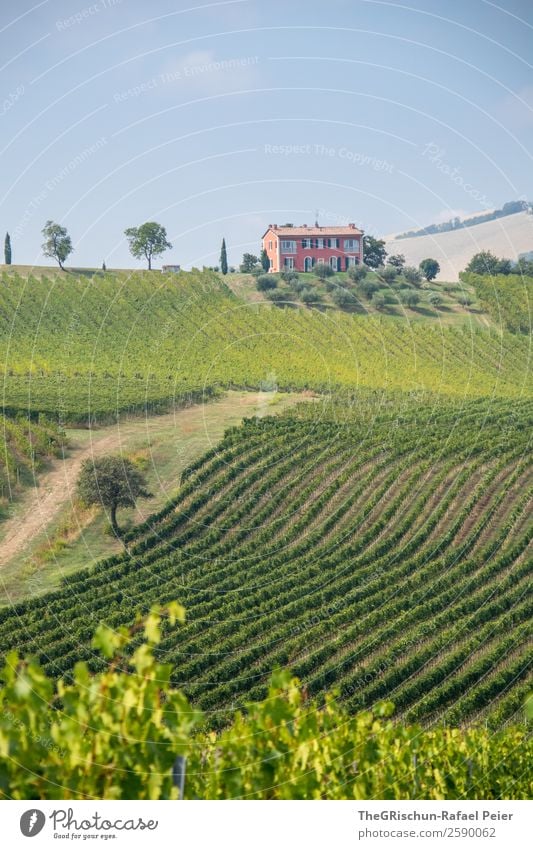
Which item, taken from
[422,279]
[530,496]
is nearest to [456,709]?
[530,496]

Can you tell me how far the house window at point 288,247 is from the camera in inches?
3083

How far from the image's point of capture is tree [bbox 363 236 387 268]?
86000 mm

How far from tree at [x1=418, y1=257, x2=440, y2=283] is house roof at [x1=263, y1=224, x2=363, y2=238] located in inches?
710

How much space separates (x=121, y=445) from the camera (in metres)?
42.6

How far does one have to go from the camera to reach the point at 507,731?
19.4m

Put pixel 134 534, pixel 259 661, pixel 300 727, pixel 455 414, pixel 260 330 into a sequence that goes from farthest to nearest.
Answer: pixel 260 330 → pixel 455 414 → pixel 134 534 → pixel 259 661 → pixel 300 727

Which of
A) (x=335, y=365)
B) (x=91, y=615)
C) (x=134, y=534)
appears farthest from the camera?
(x=335, y=365)

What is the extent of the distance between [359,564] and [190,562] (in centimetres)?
568

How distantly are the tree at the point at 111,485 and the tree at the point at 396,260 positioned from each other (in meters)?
60.2

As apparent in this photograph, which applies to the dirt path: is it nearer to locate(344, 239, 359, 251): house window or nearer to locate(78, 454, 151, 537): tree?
locate(78, 454, 151, 537): tree

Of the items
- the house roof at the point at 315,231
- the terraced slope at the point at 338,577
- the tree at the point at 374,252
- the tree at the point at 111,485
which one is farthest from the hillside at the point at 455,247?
the tree at the point at 111,485

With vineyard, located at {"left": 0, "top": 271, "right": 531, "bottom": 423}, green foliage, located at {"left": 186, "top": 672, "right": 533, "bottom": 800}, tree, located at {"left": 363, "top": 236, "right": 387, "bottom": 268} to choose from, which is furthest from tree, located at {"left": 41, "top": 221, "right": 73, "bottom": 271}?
green foliage, located at {"left": 186, "top": 672, "right": 533, "bottom": 800}

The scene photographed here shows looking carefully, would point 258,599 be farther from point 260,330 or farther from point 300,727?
Result: point 260,330

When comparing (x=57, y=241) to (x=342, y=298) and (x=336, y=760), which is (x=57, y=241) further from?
(x=336, y=760)
